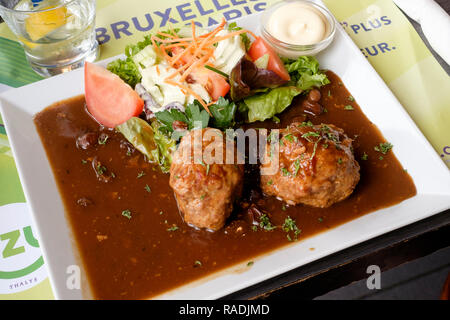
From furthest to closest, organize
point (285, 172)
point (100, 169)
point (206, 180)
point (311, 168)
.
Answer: point (100, 169) < point (285, 172) < point (311, 168) < point (206, 180)

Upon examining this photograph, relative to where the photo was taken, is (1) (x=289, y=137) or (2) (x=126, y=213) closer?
(1) (x=289, y=137)

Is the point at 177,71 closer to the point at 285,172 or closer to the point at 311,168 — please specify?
the point at 285,172

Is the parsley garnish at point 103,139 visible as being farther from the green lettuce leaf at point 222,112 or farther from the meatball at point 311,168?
the meatball at point 311,168

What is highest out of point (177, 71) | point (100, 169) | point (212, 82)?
point (177, 71)

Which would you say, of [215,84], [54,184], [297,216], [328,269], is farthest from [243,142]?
[54,184]

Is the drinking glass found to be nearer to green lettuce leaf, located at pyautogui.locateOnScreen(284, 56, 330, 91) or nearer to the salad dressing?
the salad dressing

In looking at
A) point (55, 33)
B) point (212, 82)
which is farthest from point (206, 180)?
point (55, 33)

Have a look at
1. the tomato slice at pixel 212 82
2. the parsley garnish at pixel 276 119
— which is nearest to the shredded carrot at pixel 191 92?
the tomato slice at pixel 212 82
